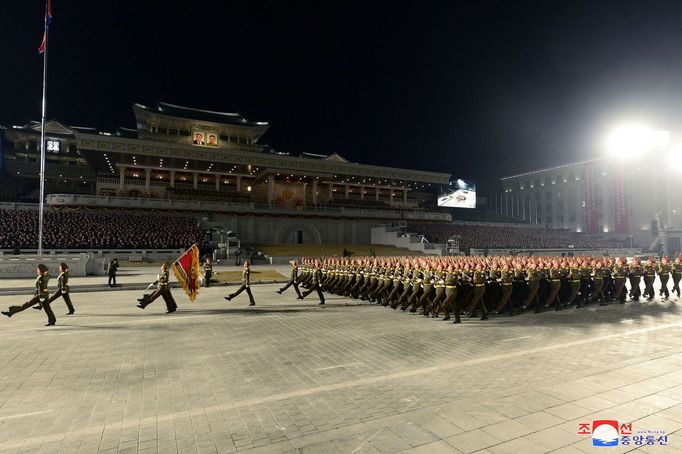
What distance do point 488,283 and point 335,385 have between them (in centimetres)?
724

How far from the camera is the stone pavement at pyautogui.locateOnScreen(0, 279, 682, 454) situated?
3752 mm

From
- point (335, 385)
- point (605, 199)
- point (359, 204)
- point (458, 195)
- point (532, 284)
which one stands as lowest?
point (335, 385)

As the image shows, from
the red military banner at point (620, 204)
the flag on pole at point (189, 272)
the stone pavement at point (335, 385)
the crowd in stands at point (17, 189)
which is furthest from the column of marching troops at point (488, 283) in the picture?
the red military banner at point (620, 204)

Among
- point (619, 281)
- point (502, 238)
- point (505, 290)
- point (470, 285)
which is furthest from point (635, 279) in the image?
point (502, 238)

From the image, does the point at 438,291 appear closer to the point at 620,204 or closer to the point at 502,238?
the point at 502,238

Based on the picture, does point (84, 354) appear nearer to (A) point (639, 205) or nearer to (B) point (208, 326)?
(B) point (208, 326)

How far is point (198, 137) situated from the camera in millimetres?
54438

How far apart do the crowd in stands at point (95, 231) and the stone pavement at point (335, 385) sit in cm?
2441

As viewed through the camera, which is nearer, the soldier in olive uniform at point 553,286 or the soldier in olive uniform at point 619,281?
the soldier in olive uniform at point 553,286

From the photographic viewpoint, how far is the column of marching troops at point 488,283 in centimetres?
1047

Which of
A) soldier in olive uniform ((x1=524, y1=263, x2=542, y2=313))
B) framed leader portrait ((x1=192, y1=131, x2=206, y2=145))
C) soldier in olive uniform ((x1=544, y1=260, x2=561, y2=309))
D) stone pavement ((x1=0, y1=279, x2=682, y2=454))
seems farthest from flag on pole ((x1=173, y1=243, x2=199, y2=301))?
framed leader portrait ((x1=192, y1=131, x2=206, y2=145))

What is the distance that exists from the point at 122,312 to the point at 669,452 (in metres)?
13.0

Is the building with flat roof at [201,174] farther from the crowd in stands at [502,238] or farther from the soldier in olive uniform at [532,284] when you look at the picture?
the soldier in olive uniform at [532,284]

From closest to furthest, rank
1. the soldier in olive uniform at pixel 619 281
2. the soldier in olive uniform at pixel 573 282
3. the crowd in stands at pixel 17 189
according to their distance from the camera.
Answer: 1. the soldier in olive uniform at pixel 573 282
2. the soldier in olive uniform at pixel 619 281
3. the crowd in stands at pixel 17 189
